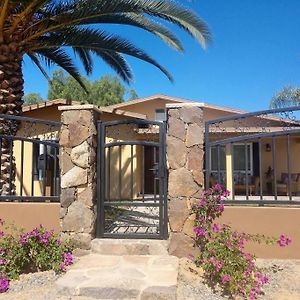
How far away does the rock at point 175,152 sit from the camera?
17.5ft

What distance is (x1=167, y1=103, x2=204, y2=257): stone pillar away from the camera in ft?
17.1

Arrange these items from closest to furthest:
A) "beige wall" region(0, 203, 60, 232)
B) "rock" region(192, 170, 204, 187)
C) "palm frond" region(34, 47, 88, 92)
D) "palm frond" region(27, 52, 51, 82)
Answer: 1. "rock" region(192, 170, 204, 187)
2. "beige wall" region(0, 203, 60, 232)
3. "palm frond" region(34, 47, 88, 92)
4. "palm frond" region(27, 52, 51, 82)

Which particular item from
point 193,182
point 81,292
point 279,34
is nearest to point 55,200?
point 81,292

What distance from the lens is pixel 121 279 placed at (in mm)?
4195

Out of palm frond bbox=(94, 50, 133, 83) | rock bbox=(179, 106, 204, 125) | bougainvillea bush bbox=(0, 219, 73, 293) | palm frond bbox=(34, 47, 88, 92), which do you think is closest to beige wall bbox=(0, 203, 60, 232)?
bougainvillea bush bbox=(0, 219, 73, 293)

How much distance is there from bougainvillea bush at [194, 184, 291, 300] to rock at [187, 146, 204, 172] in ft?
1.53

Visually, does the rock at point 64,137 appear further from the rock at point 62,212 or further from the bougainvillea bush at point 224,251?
the bougainvillea bush at point 224,251

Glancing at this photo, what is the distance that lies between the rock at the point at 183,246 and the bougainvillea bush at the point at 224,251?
0.40ft

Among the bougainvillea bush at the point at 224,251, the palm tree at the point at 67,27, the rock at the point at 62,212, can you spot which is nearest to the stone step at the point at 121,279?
the bougainvillea bush at the point at 224,251

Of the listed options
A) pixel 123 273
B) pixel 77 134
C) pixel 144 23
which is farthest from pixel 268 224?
pixel 144 23

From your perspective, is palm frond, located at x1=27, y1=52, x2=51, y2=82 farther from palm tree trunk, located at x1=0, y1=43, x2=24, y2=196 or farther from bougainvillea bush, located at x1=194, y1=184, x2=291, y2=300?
bougainvillea bush, located at x1=194, y1=184, x2=291, y2=300

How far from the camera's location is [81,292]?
A: 13.2 ft

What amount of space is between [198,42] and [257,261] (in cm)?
549

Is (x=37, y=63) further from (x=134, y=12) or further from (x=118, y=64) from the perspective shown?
(x=134, y=12)
